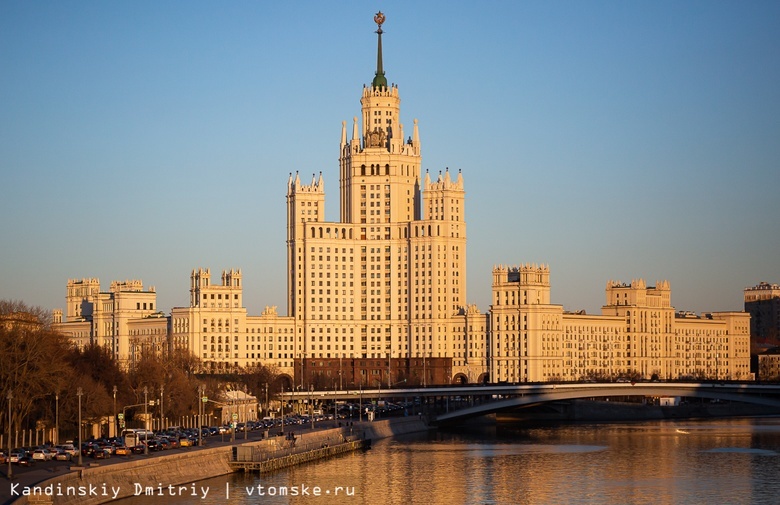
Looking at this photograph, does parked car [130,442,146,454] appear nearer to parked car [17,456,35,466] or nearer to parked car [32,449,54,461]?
parked car [32,449,54,461]

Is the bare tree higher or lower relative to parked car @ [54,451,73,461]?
higher

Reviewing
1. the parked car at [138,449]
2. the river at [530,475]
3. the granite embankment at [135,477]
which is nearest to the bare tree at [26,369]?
the parked car at [138,449]

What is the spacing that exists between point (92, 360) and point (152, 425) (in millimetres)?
19252

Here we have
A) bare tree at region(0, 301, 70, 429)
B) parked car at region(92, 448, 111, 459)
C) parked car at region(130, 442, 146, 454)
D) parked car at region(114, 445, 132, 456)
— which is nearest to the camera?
parked car at region(92, 448, 111, 459)

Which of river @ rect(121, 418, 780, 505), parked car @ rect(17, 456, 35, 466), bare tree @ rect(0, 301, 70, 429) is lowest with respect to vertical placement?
river @ rect(121, 418, 780, 505)

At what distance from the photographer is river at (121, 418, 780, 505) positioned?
115500 millimetres

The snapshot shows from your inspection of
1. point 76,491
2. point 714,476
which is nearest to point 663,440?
point 714,476

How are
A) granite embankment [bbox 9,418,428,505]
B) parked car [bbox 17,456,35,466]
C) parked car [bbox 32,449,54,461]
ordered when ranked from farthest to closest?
parked car [bbox 32,449,54,461], parked car [bbox 17,456,35,466], granite embankment [bbox 9,418,428,505]

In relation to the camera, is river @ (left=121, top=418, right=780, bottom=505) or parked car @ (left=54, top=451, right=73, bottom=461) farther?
parked car @ (left=54, top=451, right=73, bottom=461)

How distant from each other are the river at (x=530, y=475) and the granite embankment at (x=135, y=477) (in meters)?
1.30

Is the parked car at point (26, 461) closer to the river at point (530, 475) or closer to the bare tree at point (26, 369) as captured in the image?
the river at point (530, 475)

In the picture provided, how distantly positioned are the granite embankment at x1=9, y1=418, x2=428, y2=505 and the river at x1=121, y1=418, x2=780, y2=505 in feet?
4.26

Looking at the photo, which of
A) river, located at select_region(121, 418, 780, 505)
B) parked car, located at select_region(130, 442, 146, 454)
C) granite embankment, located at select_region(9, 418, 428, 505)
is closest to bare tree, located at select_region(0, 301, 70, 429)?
parked car, located at select_region(130, 442, 146, 454)

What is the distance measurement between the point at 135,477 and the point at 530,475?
3514 cm
